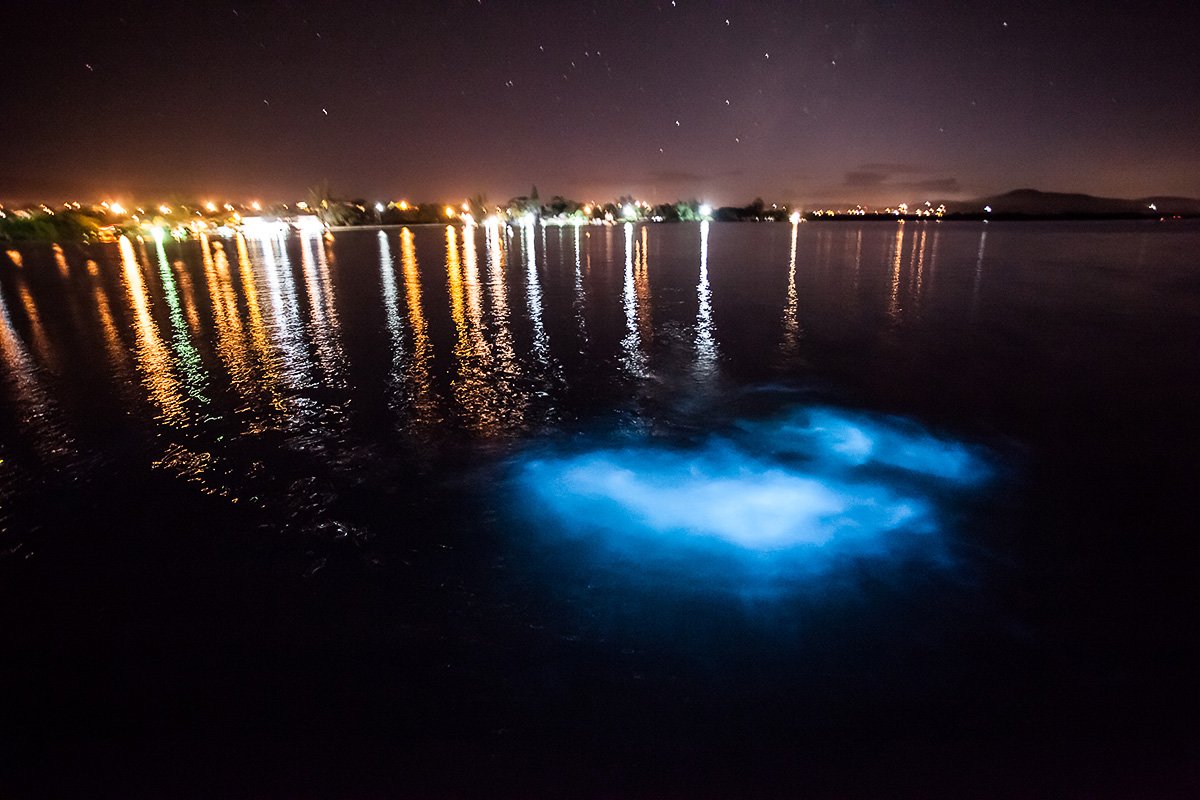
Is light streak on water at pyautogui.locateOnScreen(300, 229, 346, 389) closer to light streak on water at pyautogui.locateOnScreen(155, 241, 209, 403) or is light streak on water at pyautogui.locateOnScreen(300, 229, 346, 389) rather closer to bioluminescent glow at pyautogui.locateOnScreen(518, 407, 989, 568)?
light streak on water at pyautogui.locateOnScreen(155, 241, 209, 403)

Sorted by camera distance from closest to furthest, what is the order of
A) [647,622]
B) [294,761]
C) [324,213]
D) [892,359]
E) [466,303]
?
Result: [294,761]
[647,622]
[892,359]
[466,303]
[324,213]

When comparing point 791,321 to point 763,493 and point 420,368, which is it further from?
point 763,493

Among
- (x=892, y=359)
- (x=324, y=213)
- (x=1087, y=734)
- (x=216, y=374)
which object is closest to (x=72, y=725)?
(x=1087, y=734)

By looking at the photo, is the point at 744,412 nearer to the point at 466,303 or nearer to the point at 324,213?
the point at 466,303

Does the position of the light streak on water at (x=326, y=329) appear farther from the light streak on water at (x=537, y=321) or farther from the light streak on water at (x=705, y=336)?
the light streak on water at (x=705, y=336)

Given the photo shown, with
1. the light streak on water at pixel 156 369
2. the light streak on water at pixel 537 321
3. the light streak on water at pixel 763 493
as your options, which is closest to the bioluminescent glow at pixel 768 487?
the light streak on water at pixel 763 493

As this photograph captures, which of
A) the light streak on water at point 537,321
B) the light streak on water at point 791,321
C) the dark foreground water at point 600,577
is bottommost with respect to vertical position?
the dark foreground water at point 600,577

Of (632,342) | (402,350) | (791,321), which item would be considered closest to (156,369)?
(402,350)
